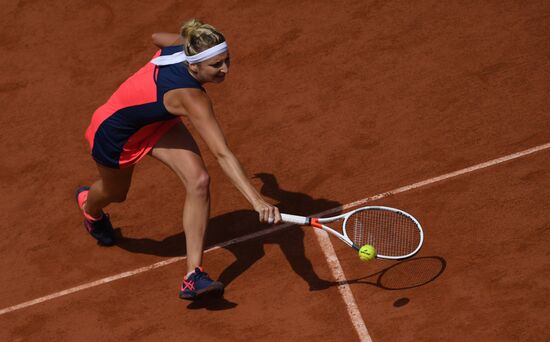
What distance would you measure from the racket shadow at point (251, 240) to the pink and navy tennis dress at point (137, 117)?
102 cm

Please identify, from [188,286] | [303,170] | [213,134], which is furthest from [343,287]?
[213,134]

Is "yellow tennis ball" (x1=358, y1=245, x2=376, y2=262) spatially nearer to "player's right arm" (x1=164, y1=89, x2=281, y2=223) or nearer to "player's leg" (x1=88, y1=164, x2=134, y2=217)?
"player's right arm" (x1=164, y1=89, x2=281, y2=223)

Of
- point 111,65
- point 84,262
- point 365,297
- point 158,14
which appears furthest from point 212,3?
point 365,297

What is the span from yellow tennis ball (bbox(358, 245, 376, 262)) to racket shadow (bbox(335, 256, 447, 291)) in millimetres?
491

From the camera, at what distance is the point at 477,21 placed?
977cm

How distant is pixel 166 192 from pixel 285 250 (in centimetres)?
134

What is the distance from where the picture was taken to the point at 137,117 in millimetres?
7086

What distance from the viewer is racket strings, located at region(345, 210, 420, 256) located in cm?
743

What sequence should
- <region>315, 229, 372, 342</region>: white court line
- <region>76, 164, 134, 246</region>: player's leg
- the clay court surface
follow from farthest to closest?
1. <region>76, 164, 134, 246</region>: player's leg
2. the clay court surface
3. <region>315, 229, 372, 342</region>: white court line

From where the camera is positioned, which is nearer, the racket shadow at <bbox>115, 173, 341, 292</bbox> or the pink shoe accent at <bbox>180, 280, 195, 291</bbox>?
the pink shoe accent at <bbox>180, 280, 195, 291</bbox>

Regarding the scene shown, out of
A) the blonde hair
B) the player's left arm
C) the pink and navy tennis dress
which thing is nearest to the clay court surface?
the pink and navy tennis dress

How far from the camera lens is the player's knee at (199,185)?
7164mm

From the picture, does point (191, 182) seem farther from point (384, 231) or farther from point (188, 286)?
point (384, 231)

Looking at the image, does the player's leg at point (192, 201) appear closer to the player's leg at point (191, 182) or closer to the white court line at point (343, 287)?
the player's leg at point (191, 182)
